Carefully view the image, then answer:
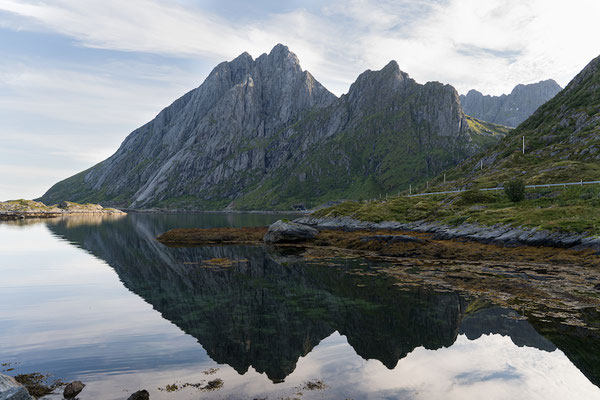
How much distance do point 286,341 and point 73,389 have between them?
1020 centimetres

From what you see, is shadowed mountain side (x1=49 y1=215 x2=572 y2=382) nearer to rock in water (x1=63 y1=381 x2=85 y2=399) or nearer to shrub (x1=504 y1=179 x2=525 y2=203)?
rock in water (x1=63 y1=381 x2=85 y2=399)

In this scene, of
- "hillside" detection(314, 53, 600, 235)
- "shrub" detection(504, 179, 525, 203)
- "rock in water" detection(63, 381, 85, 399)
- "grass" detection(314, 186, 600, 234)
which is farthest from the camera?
"shrub" detection(504, 179, 525, 203)

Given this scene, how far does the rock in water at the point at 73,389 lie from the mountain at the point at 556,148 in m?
107

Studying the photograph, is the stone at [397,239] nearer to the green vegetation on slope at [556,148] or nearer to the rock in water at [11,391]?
the rock in water at [11,391]

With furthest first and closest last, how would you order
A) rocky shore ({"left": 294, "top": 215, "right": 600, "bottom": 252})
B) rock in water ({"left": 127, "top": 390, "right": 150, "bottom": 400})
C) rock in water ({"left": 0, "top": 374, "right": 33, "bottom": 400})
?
rocky shore ({"left": 294, "top": 215, "right": 600, "bottom": 252})
rock in water ({"left": 127, "top": 390, "right": 150, "bottom": 400})
rock in water ({"left": 0, "top": 374, "right": 33, "bottom": 400})

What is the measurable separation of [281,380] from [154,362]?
676 cm

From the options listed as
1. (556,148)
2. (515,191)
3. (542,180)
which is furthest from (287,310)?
(556,148)

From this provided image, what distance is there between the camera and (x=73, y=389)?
13.6 meters

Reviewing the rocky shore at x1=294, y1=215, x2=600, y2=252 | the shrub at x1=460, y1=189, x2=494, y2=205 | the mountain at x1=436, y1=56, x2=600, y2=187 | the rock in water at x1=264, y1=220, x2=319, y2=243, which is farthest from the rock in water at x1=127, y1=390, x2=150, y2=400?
the mountain at x1=436, y1=56, x2=600, y2=187

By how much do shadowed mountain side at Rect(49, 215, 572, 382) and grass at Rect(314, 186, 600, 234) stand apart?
2960 centimetres

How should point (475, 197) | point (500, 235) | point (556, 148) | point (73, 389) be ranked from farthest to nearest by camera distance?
point (556, 148)
point (475, 197)
point (500, 235)
point (73, 389)

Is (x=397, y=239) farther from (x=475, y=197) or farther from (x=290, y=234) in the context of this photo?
(x=475, y=197)

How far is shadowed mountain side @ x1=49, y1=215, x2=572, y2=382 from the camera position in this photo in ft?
59.7

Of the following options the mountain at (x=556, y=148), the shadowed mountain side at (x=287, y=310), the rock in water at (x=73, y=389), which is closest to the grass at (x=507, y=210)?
the mountain at (x=556, y=148)
